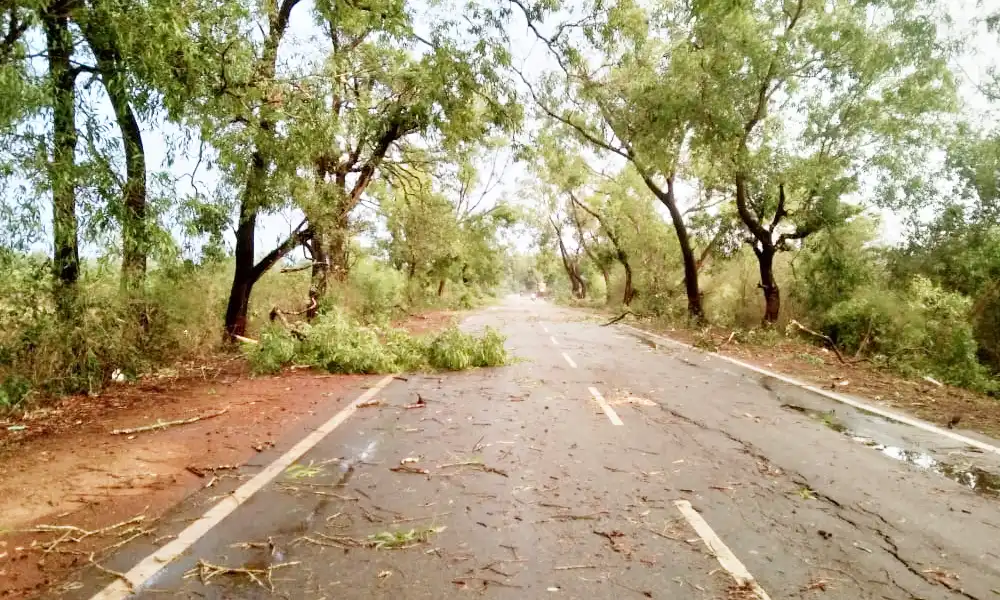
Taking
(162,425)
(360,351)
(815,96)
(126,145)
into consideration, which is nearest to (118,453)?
(162,425)

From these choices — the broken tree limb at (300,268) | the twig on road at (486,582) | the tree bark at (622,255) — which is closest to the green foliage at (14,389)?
the twig on road at (486,582)

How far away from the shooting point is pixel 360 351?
35.9 feet

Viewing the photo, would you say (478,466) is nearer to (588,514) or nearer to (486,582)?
(588,514)

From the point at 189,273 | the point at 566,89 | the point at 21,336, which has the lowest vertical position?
the point at 21,336

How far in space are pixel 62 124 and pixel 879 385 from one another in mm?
12828

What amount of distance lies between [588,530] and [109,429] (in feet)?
18.6

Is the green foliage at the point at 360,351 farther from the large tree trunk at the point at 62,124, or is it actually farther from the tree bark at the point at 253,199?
the large tree trunk at the point at 62,124

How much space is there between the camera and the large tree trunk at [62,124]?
19.7ft

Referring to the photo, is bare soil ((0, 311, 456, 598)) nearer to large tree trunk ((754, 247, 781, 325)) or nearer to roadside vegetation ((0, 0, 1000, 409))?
roadside vegetation ((0, 0, 1000, 409))

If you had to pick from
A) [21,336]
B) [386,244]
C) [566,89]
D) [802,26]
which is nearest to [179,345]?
[21,336]

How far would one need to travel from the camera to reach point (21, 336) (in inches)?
297

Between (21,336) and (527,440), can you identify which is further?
(21,336)

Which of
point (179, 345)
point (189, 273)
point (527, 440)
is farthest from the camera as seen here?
point (179, 345)

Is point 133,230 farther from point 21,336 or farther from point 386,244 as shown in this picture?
point 386,244
